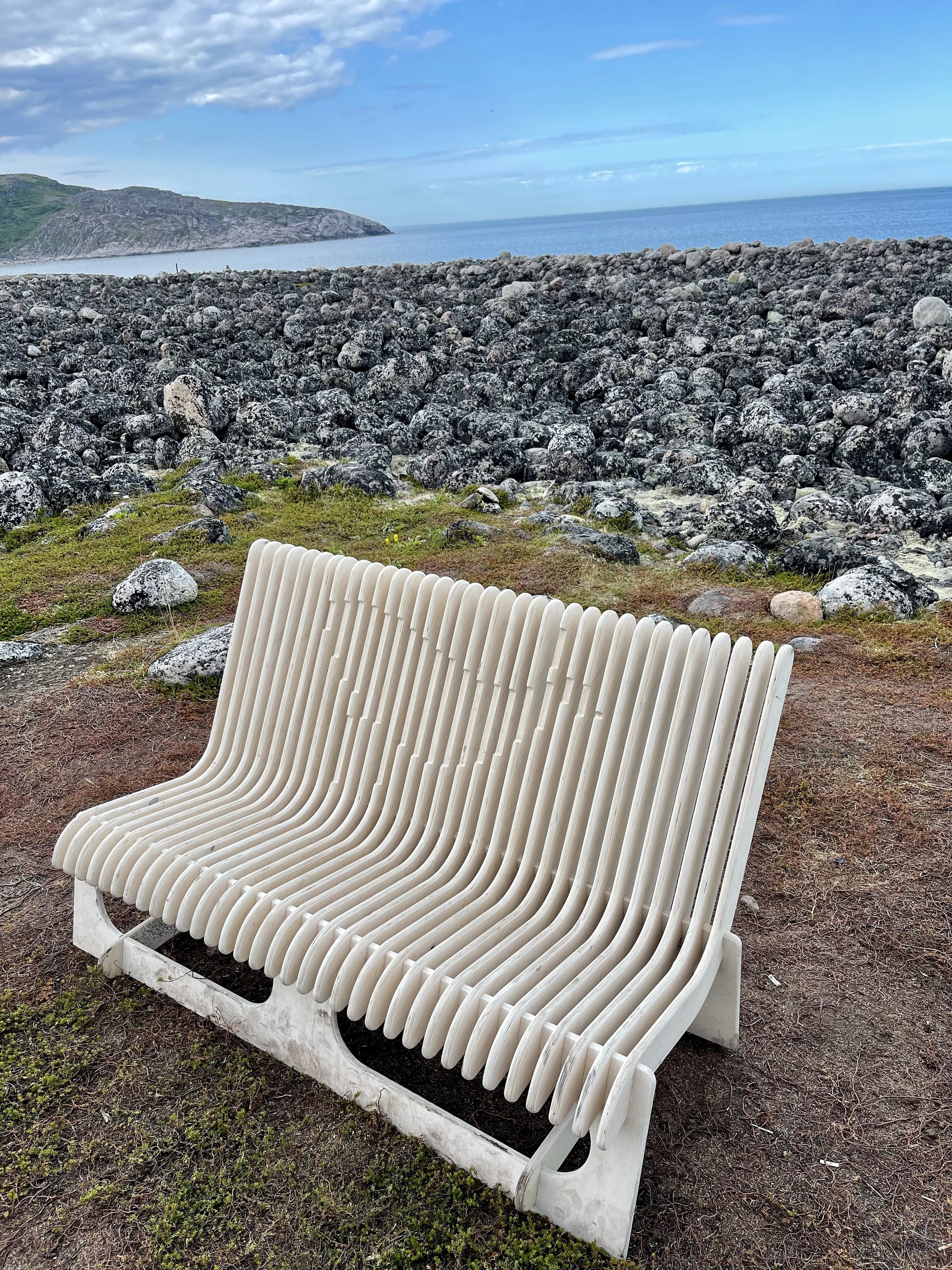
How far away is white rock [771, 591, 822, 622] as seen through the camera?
7086mm

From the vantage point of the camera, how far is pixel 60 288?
2952 centimetres

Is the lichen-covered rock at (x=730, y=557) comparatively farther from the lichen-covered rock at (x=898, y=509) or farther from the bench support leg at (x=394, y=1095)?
the bench support leg at (x=394, y=1095)

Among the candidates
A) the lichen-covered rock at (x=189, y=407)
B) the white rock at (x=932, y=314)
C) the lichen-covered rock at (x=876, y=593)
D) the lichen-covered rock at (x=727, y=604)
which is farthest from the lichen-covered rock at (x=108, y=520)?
the white rock at (x=932, y=314)

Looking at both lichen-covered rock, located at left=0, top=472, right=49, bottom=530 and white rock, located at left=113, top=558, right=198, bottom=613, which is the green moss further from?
lichen-covered rock, located at left=0, top=472, right=49, bottom=530

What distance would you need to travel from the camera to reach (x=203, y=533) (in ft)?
29.8

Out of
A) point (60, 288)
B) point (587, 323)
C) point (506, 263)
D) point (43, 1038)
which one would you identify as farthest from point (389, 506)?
point (60, 288)

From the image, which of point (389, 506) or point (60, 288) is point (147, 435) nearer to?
point (389, 506)

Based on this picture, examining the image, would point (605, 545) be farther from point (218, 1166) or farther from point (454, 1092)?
point (218, 1166)

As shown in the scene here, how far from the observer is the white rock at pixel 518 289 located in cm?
2330

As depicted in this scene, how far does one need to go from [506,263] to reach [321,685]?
27.5 m

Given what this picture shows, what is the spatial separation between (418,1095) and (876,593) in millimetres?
5411

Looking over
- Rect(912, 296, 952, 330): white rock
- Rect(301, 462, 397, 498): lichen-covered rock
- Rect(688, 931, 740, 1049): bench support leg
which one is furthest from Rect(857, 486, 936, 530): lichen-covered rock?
Rect(912, 296, 952, 330): white rock

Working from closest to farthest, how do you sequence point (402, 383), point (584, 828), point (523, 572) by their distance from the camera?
point (584, 828) < point (523, 572) < point (402, 383)

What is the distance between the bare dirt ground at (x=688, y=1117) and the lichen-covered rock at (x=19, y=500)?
630 centimetres
